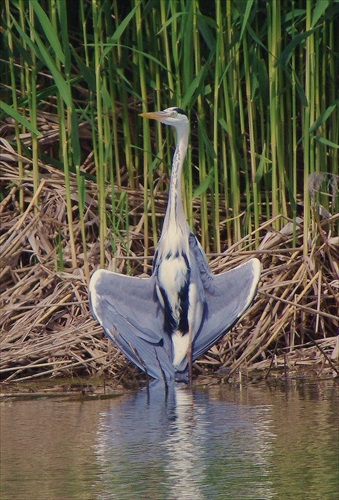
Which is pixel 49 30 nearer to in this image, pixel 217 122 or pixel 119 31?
pixel 119 31

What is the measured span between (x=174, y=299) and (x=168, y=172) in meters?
1.11

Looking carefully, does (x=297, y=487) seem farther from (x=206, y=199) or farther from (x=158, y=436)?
(x=206, y=199)

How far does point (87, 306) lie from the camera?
6.06m

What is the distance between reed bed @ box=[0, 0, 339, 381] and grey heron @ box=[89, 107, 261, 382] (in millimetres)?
170

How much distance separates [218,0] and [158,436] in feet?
8.44

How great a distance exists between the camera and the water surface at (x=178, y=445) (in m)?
3.45

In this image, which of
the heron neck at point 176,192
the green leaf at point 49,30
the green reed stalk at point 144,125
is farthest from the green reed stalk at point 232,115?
the green leaf at point 49,30

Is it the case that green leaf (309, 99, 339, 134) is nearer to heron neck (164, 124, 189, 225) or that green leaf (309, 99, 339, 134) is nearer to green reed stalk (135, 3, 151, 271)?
heron neck (164, 124, 189, 225)

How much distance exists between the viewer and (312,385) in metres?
5.15

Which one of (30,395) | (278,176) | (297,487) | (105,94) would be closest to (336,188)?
(278,176)

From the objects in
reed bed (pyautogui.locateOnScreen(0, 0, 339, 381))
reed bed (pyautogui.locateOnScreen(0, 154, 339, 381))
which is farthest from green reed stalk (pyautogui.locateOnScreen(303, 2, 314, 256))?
reed bed (pyautogui.locateOnScreen(0, 154, 339, 381))

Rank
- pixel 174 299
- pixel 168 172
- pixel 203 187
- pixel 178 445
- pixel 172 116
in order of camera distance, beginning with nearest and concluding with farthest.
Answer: pixel 178 445, pixel 174 299, pixel 172 116, pixel 203 187, pixel 168 172

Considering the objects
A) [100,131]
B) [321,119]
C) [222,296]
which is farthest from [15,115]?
[321,119]

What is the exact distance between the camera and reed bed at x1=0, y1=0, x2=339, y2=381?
19.0 feet
